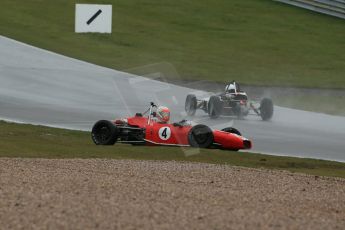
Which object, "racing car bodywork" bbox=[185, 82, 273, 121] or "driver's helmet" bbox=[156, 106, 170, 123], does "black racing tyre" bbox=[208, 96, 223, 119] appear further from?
"driver's helmet" bbox=[156, 106, 170, 123]

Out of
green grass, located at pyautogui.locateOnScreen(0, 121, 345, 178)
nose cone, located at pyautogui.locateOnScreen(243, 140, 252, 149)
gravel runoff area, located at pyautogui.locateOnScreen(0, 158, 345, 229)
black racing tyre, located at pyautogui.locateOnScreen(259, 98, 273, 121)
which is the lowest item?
gravel runoff area, located at pyautogui.locateOnScreen(0, 158, 345, 229)

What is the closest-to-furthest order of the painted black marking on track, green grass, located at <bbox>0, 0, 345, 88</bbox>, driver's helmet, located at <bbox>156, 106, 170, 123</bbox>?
driver's helmet, located at <bbox>156, 106, 170, 123</bbox>, green grass, located at <bbox>0, 0, 345, 88</bbox>, the painted black marking on track

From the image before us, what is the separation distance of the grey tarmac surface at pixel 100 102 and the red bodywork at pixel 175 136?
99cm

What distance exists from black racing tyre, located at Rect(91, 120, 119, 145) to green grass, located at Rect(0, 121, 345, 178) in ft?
0.56

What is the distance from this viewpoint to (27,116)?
23781 mm

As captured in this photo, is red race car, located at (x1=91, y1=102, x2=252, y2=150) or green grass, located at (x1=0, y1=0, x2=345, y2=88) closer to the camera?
red race car, located at (x1=91, y1=102, x2=252, y2=150)

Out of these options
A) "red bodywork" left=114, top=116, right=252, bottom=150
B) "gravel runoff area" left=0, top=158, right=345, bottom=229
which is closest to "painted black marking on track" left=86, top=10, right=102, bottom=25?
"red bodywork" left=114, top=116, right=252, bottom=150

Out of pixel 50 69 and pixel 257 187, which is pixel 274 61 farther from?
pixel 257 187

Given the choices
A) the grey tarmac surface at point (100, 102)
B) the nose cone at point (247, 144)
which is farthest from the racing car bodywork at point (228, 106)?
the nose cone at point (247, 144)

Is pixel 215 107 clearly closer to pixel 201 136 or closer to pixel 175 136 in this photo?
pixel 175 136

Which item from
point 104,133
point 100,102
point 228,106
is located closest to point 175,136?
point 104,133

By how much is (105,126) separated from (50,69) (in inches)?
418

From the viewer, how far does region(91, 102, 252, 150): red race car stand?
20.0 meters

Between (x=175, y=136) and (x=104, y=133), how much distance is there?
1.44 metres
